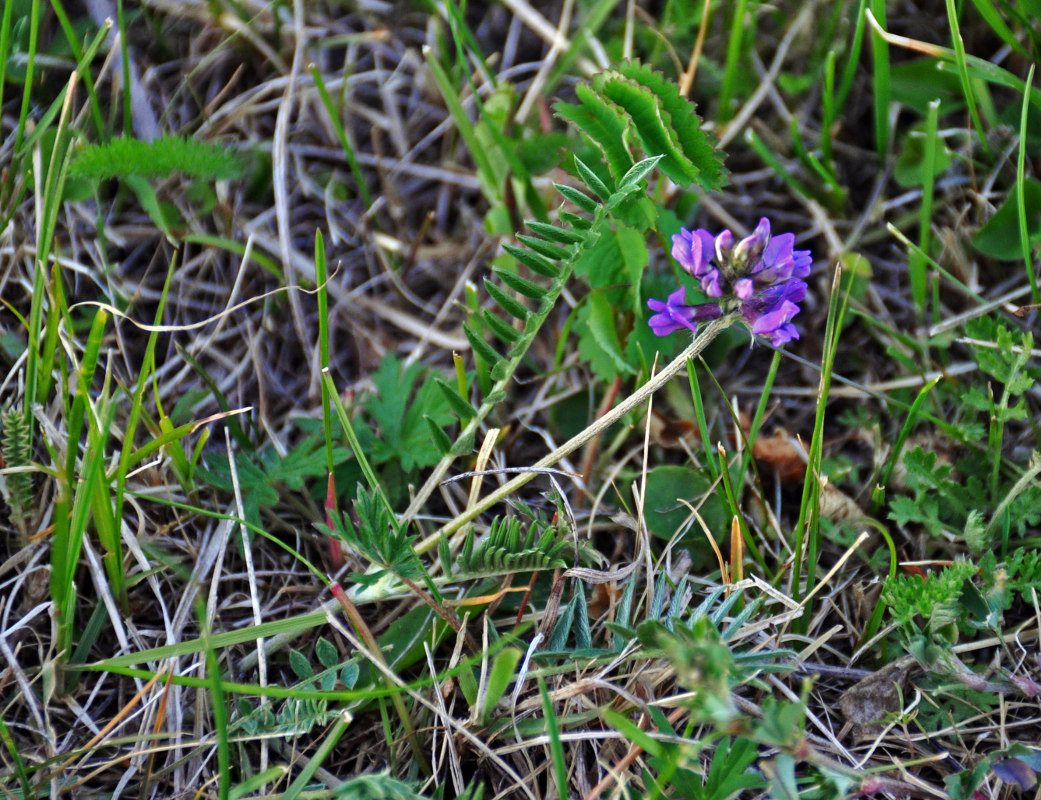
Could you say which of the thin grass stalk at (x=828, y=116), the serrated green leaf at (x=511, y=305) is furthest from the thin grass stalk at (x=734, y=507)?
the thin grass stalk at (x=828, y=116)

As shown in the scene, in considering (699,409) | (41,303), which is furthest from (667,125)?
(41,303)

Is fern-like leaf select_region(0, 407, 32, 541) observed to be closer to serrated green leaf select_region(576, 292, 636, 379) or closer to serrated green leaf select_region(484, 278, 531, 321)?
serrated green leaf select_region(484, 278, 531, 321)

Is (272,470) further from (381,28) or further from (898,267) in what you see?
(898,267)

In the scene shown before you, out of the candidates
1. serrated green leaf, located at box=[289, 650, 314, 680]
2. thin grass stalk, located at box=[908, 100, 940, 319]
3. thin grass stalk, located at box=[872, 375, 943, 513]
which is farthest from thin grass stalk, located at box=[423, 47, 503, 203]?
serrated green leaf, located at box=[289, 650, 314, 680]

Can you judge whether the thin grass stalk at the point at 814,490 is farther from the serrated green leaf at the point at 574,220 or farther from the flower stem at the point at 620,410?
the serrated green leaf at the point at 574,220

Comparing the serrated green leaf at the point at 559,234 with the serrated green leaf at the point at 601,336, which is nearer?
the serrated green leaf at the point at 559,234

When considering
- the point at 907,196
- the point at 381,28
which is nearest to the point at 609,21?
the point at 381,28
